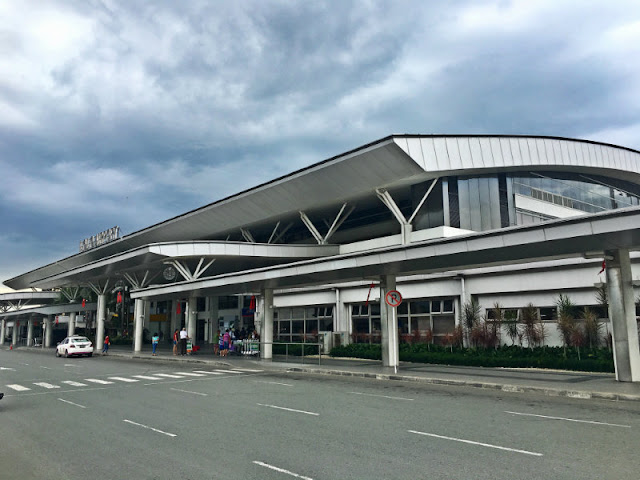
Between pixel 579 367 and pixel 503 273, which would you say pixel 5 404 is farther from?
pixel 503 273

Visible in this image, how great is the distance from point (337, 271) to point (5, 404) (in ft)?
46.8

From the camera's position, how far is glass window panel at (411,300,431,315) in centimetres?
3064

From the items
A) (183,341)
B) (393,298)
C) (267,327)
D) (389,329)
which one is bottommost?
(183,341)

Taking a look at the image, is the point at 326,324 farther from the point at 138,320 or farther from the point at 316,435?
the point at 316,435

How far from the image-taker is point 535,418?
1129cm

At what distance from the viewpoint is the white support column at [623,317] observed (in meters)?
17.0

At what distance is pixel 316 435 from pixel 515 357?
648 inches

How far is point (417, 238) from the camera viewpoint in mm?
32719

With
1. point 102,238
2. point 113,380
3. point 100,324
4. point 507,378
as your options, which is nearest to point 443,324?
point 507,378

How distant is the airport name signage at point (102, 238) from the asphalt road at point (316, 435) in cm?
4880

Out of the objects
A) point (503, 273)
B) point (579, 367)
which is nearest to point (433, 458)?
point (579, 367)

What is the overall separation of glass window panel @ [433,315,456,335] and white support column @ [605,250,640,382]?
12.2 meters

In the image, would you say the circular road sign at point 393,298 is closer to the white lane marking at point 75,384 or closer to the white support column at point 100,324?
→ the white lane marking at point 75,384

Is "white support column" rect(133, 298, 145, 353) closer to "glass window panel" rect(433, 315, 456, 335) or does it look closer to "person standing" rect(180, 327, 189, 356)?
"person standing" rect(180, 327, 189, 356)
